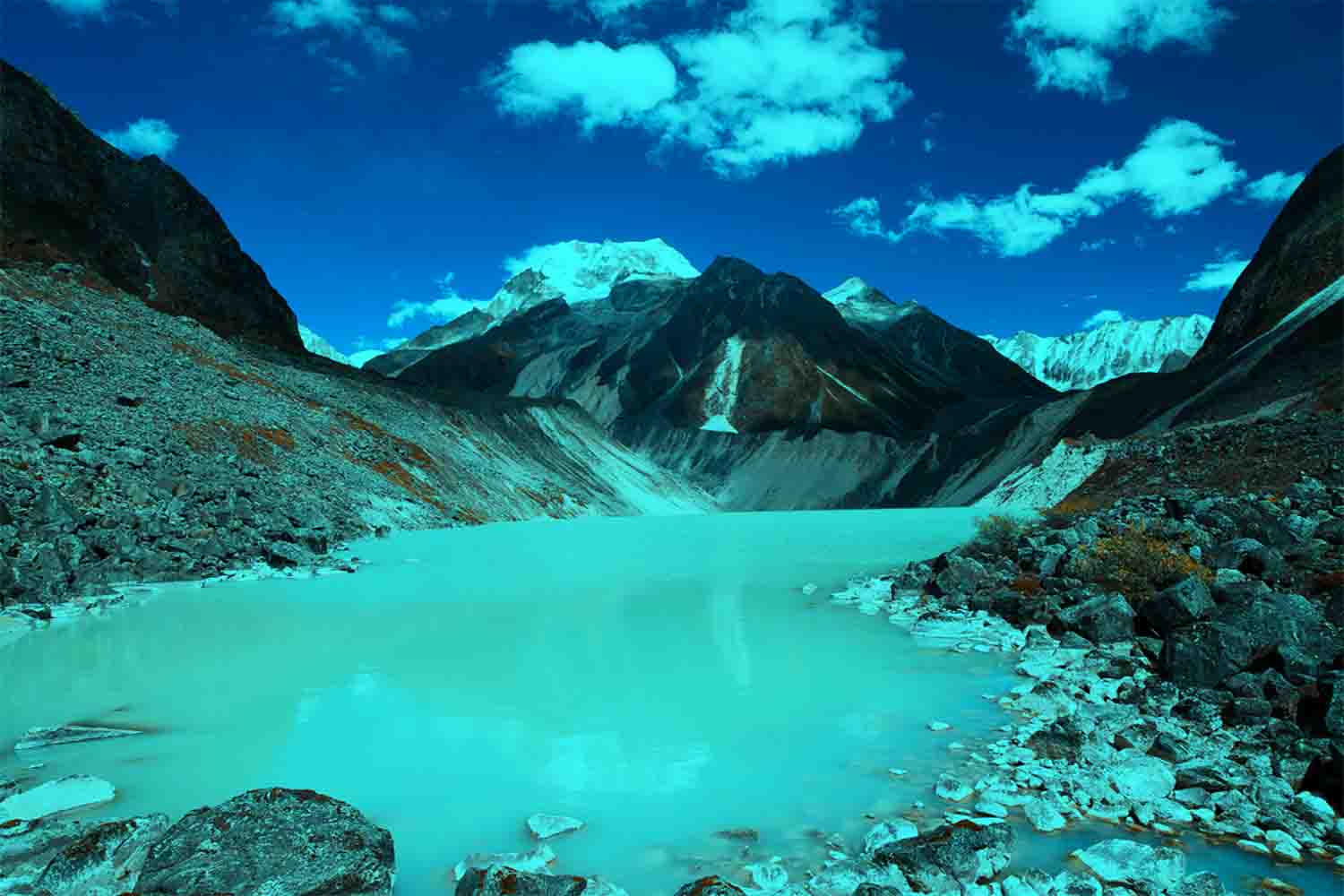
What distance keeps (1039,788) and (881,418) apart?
362ft

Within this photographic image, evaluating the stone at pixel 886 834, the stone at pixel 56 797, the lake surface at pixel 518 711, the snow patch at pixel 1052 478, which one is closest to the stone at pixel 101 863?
the lake surface at pixel 518 711

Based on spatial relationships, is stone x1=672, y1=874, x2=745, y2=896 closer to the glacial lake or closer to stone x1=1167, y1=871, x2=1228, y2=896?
the glacial lake

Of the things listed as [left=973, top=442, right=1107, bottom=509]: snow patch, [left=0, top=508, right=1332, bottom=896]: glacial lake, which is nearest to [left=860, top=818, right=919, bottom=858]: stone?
[left=0, top=508, right=1332, bottom=896]: glacial lake

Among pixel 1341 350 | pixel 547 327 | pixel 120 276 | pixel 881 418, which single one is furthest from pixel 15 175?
pixel 547 327

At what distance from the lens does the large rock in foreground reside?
518 cm

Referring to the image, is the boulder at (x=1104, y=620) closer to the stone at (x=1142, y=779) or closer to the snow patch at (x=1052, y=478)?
the stone at (x=1142, y=779)

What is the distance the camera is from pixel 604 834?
659 cm

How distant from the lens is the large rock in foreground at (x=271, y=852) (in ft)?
17.0

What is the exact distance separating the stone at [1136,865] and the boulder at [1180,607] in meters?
Result: 6.24

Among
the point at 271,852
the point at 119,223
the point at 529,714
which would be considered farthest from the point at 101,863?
the point at 119,223

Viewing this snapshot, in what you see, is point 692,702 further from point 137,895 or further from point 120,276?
point 120,276

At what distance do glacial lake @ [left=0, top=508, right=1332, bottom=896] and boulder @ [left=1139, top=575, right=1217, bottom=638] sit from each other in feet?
7.33

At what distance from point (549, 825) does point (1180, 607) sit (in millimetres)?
9328

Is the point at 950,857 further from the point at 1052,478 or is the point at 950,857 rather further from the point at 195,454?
the point at 1052,478
